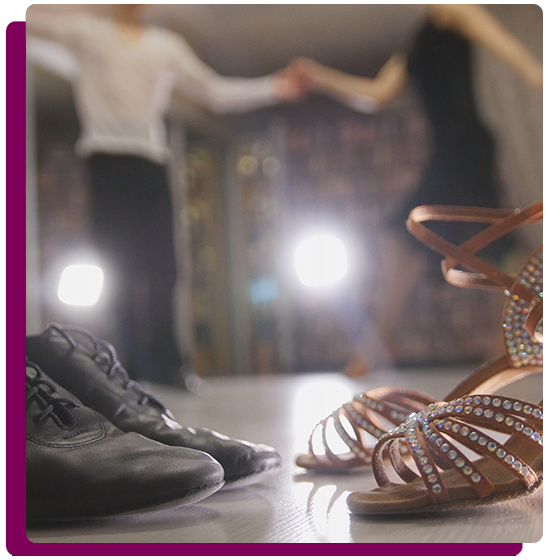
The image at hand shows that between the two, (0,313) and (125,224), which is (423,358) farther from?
(0,313)

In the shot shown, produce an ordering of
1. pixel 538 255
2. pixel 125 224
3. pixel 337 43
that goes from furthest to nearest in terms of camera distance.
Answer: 1. pixel 337 43
2. pixel 125 224
3. pixel 538 255

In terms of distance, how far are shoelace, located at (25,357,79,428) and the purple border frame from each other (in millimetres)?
41

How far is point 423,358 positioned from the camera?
13.0ft

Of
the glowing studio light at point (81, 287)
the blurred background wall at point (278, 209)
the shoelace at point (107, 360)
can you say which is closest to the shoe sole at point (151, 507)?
the shoelace at point (107, 360)

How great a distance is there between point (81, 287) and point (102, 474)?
3191mm

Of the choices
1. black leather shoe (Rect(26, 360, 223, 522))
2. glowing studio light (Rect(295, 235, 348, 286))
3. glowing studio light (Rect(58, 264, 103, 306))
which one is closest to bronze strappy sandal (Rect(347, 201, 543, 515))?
black leather shoe (Rect(26, 360, 223, 522))

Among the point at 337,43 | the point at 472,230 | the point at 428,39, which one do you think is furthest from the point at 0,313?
the point at 337,43

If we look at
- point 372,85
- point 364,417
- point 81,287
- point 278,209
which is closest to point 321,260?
point 278,209

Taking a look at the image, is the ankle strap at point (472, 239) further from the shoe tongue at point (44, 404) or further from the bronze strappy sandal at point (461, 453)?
the shoe tongue at point (44, 404)

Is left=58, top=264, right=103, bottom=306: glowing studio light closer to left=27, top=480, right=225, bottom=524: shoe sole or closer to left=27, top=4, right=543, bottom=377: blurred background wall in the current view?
left=27, top=4, right=543, bottom=377: blurred background wall

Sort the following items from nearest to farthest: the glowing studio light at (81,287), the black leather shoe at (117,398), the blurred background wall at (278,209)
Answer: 1. the black leather shoe at (117,398)
2. the glowing studio light at (81,287)
3. the blurred background wall at (278,209)

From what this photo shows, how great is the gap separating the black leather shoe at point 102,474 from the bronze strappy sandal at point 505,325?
17cm

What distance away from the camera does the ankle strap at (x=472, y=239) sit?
509 mm

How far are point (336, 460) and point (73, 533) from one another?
26 cm
